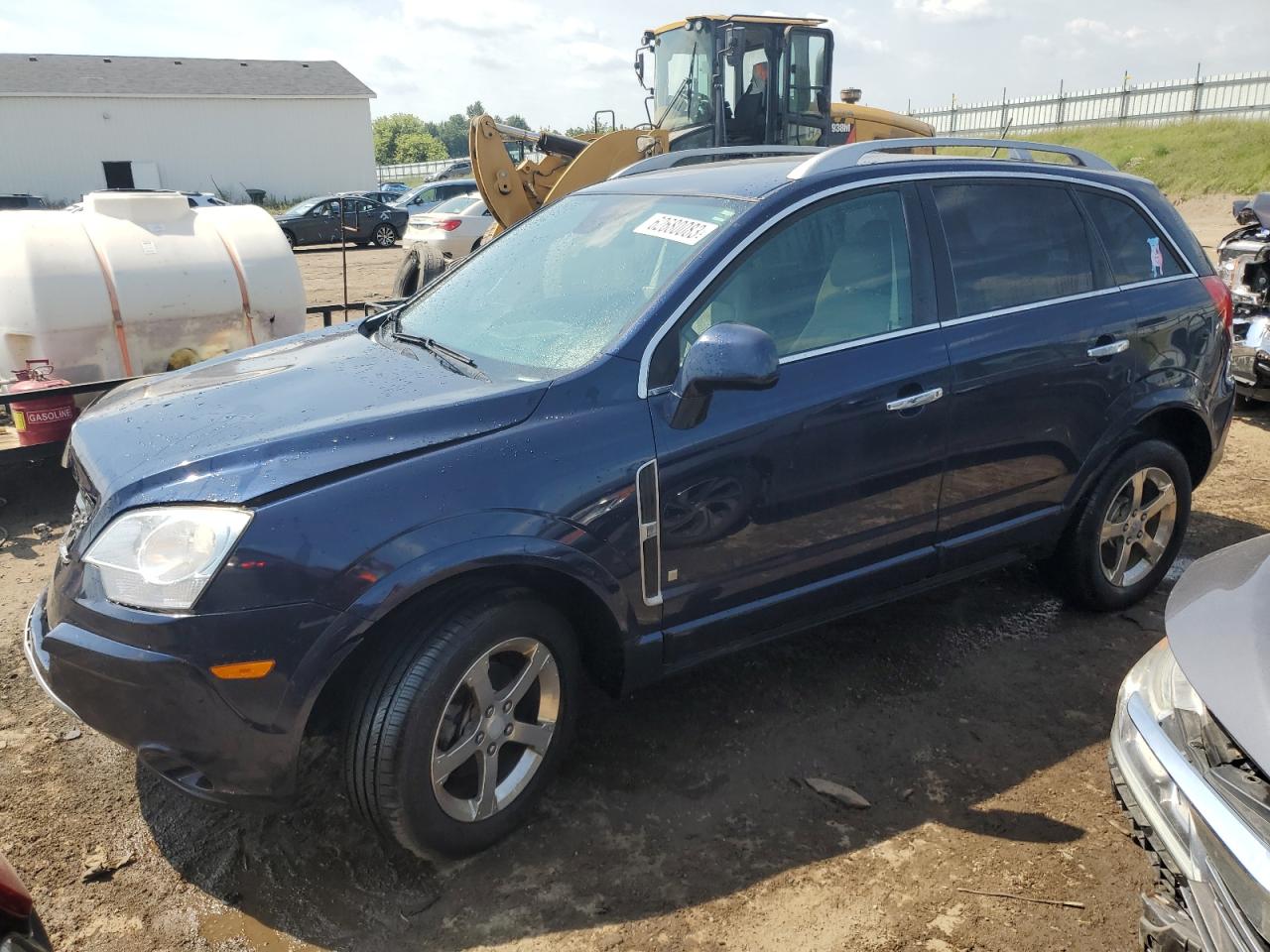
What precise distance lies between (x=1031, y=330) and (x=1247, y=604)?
1.75 metres

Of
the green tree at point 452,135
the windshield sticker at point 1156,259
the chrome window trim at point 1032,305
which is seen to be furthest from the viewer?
the green tree at point 452,135

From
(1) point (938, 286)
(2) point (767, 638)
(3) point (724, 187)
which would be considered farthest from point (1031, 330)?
(2) point (767, 638)

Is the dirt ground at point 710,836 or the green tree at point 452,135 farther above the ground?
the green tree at point 452,135

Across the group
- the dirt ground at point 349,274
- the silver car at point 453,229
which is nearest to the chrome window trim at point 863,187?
the dirt ground at point 349,274

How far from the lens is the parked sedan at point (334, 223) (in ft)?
77.7

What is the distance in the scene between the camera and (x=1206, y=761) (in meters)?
1.98

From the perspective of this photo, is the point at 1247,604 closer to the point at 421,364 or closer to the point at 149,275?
the point at 421,364

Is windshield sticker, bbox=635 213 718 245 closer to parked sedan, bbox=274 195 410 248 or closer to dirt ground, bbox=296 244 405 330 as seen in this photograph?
dirt ground, bbox=296 244 405 330

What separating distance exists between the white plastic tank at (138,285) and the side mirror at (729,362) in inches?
187

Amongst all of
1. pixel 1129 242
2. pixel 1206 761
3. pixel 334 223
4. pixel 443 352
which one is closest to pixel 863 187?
pixel 1129 242

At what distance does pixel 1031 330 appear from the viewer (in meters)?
3.66

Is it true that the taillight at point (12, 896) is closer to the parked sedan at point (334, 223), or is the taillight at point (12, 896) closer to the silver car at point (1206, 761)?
the silver car at point (1206, 761)

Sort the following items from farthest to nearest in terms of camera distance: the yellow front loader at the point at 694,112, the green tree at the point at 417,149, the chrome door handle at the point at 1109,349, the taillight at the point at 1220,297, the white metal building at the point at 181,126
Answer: the green tree at the point at 417,149 < the white metal building at the point at 181,126 < the yellow front loader at the point at 694,112 < the taillight at the point at 1220,297 < the chrome door handle at the point at 1109,349

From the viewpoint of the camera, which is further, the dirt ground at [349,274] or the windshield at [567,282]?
the dirt ground at [349,274]
